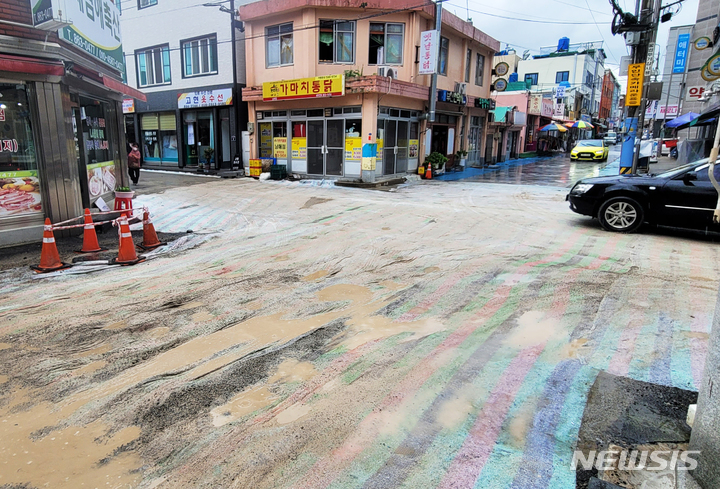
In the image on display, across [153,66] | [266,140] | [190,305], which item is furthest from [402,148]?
[190,305]

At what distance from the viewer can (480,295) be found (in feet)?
17.8

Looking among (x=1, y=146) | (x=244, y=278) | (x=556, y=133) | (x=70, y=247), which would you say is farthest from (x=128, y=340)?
(x=556, y=133)

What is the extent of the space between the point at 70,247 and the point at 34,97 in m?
2.76

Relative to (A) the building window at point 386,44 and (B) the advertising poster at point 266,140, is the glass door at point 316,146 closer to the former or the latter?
(B) the advertising poster at point 266,140

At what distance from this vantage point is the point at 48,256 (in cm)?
677

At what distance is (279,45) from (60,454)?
1926 centimetres

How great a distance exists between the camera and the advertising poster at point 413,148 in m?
20.3

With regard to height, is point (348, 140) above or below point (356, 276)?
above

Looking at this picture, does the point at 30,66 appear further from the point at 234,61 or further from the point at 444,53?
the point at 444,53

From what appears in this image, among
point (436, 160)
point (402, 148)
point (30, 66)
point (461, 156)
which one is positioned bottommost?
A: point (436, 160)

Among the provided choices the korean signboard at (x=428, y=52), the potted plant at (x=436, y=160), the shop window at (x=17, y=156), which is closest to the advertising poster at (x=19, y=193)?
the shop window at (x=17, y=156)

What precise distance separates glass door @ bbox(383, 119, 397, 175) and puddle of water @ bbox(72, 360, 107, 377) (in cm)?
1575

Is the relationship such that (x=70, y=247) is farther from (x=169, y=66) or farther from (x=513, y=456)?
(x=169, y=66)

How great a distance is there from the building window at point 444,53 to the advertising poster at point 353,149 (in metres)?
6.41
